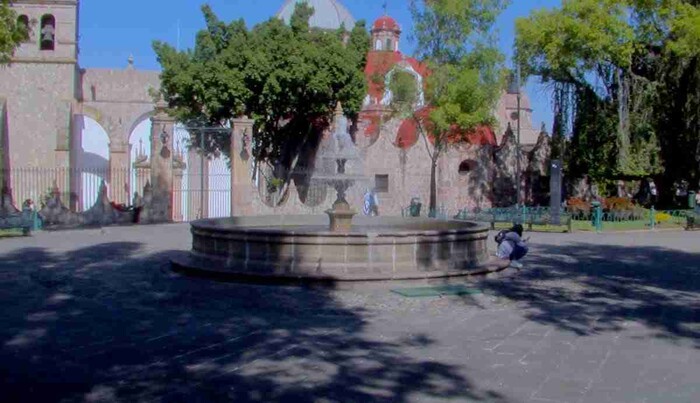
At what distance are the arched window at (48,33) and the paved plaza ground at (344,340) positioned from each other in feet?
105

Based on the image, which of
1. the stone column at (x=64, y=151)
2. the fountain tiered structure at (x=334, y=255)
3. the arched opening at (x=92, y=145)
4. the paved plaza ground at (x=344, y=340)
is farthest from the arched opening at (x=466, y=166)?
the fountain tiered structure at (x=334, y=255)

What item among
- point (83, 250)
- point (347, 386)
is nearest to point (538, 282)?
point (347, 386)

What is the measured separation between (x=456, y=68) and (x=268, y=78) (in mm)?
7830

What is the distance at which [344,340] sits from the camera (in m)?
7.32

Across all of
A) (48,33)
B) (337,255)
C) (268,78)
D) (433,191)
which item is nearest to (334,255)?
(337,255)

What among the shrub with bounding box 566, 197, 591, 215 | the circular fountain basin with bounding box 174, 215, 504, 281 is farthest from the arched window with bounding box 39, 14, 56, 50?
the circular fountain basin with bounding box 174, 215, 504, 281

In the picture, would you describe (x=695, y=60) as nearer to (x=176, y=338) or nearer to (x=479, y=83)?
(x=479, y=83)

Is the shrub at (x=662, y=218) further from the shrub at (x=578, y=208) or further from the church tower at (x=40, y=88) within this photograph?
the church tower at (x=40, y=88)

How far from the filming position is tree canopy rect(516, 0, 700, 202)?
29125 mm

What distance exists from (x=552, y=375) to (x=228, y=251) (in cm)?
643

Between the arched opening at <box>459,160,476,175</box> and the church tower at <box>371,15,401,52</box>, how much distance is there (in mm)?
18834

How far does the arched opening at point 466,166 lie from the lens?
112 ft

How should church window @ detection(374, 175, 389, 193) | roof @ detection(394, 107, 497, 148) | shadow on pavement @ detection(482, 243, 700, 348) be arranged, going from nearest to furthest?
shadow on pavement @ detection(482, 243, 700, 348) → roof @ detection(394, 107, 497, 148) → church window @ detection(374, 175, 389, 193)

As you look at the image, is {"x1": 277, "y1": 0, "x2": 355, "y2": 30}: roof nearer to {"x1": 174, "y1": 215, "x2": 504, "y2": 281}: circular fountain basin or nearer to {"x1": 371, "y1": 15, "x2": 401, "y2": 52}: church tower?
{"x1": 371, "y1": 15, "x2": 401, "y2": 52}: church tower
